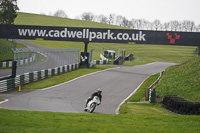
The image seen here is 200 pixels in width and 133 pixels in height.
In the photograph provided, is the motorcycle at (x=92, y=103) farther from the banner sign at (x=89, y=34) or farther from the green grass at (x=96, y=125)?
the banner sign at (x=89, y=34)

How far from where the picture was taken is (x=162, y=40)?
119 feet

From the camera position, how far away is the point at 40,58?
3083cm

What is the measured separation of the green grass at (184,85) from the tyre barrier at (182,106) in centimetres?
266

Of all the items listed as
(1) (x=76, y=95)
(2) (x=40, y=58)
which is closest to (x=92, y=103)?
(1) (x=76, y=95)

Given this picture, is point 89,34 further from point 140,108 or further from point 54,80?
point 140,108

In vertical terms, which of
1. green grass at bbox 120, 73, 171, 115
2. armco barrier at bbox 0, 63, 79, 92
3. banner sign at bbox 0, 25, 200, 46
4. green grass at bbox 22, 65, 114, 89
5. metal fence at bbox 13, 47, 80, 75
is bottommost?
green grass at bbox 120, 73, 171, 115

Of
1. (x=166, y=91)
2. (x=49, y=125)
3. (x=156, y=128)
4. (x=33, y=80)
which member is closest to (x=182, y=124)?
(x=156, y=128)

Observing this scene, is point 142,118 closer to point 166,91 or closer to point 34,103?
point 34,103

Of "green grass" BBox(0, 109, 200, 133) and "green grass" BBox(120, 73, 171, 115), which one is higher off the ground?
"green grass" BBox(0, 109, 200, 133)

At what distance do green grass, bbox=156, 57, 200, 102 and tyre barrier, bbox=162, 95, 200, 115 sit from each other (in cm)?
266

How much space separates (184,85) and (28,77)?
1174 centimetres

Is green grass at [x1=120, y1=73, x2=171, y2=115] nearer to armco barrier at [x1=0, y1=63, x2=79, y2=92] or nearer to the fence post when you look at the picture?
the fence post

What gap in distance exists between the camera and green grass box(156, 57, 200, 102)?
23.1 metres

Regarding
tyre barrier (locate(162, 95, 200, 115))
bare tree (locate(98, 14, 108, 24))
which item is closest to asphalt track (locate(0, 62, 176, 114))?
tyre barrier (locate(162, 95, 200, 115))
